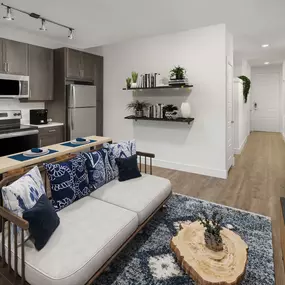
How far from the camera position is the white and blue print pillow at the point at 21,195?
1.58m

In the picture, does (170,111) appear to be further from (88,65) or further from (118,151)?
(88,65)

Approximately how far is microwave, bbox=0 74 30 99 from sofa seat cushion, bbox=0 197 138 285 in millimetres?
2849

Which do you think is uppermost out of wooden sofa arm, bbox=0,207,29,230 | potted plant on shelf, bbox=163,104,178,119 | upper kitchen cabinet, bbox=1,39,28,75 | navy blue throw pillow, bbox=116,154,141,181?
upper kitchen cabinet, bbox=1,39,28,75

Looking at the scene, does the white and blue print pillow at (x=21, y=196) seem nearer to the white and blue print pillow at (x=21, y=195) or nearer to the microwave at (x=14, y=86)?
the white and blue print pillow at (x=21, y=195)

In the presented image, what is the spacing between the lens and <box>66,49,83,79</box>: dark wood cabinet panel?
4.74 metres

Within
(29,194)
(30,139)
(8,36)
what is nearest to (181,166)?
(30,139)

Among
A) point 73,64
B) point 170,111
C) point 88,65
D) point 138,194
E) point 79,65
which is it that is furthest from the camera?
point 88,65

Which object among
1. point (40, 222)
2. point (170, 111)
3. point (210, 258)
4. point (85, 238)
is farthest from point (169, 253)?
point (170, 111)

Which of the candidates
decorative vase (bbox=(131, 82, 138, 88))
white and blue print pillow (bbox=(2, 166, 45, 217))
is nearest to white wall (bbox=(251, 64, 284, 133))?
decorative vase (bbox=(131, 82, 138, 88))

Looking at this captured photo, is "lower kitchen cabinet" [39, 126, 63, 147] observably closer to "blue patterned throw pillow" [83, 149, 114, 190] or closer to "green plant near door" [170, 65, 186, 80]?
"blue patterned throw pillow" [83, 149, 114, 190]

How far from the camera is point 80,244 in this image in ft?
5.24

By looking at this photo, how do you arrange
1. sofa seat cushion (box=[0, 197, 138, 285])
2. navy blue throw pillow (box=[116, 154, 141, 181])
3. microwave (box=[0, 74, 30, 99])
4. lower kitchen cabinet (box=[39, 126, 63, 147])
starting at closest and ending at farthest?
sofa seat cushion (box=[0, 197, 138, 285]) → navy blue throw pillow (box=[116, 154, 141, 181]) → microwave (box=[0, 74, 30, 99]) → lower kitchen cabinet (box=[39, 126, 63, 147])

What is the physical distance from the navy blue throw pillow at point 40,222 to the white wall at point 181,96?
330cm

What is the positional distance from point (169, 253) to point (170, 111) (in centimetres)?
285
